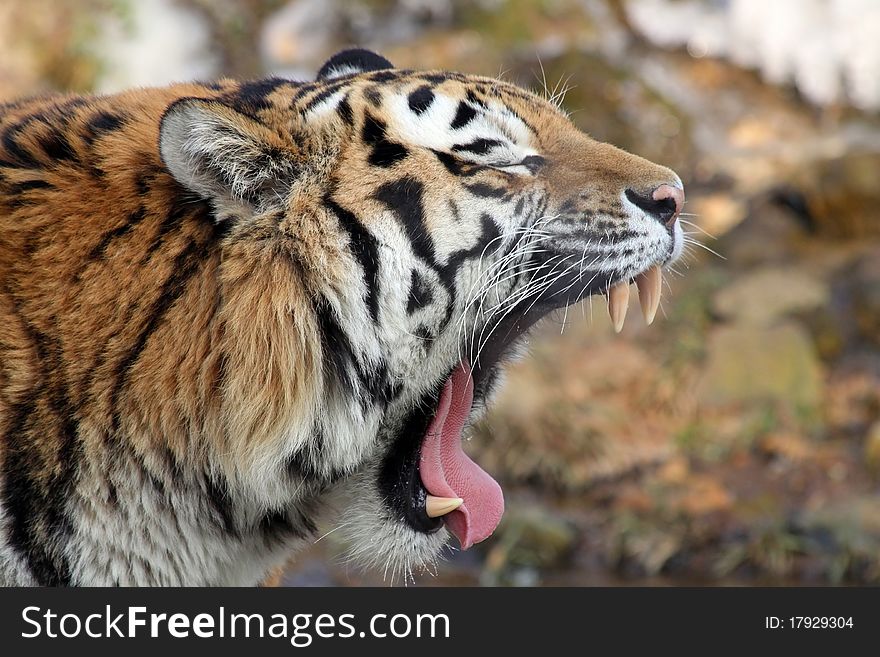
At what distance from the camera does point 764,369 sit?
7.79 metres

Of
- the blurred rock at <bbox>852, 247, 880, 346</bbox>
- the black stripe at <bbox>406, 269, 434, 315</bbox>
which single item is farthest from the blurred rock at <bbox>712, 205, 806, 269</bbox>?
the black stripe at <bbox>406, 269, 434, 315</bbox>

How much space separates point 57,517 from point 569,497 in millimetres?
5104

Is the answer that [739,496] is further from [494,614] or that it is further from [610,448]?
[494,614]

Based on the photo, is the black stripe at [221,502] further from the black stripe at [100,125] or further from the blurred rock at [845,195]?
the blurred rock at [845,195]

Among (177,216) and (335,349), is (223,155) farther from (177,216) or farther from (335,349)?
(335,349)

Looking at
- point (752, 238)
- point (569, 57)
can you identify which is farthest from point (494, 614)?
point (569, 57)

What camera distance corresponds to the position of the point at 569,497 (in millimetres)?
7000

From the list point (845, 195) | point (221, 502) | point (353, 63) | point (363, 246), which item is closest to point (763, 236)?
point (845, 195)

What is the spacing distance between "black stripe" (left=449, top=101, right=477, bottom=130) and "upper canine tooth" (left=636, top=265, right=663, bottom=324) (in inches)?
20.8

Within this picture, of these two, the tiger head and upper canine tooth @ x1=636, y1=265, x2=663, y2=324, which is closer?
the tiger head

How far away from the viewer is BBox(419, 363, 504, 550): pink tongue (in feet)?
8.34

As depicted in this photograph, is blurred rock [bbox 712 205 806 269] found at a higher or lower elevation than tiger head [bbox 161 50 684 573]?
lower

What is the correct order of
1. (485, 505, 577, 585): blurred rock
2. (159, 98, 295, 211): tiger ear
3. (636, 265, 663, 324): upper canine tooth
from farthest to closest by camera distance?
(485, 505, 577, 585): blurred rock
(636, 265, 663, 324): upper canine tooth
(159, 98, 295, 211): tiger ear

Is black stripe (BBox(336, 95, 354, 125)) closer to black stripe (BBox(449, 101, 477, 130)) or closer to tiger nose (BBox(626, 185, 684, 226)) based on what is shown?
black stripe (BBox(449, 101, 477, 130))
